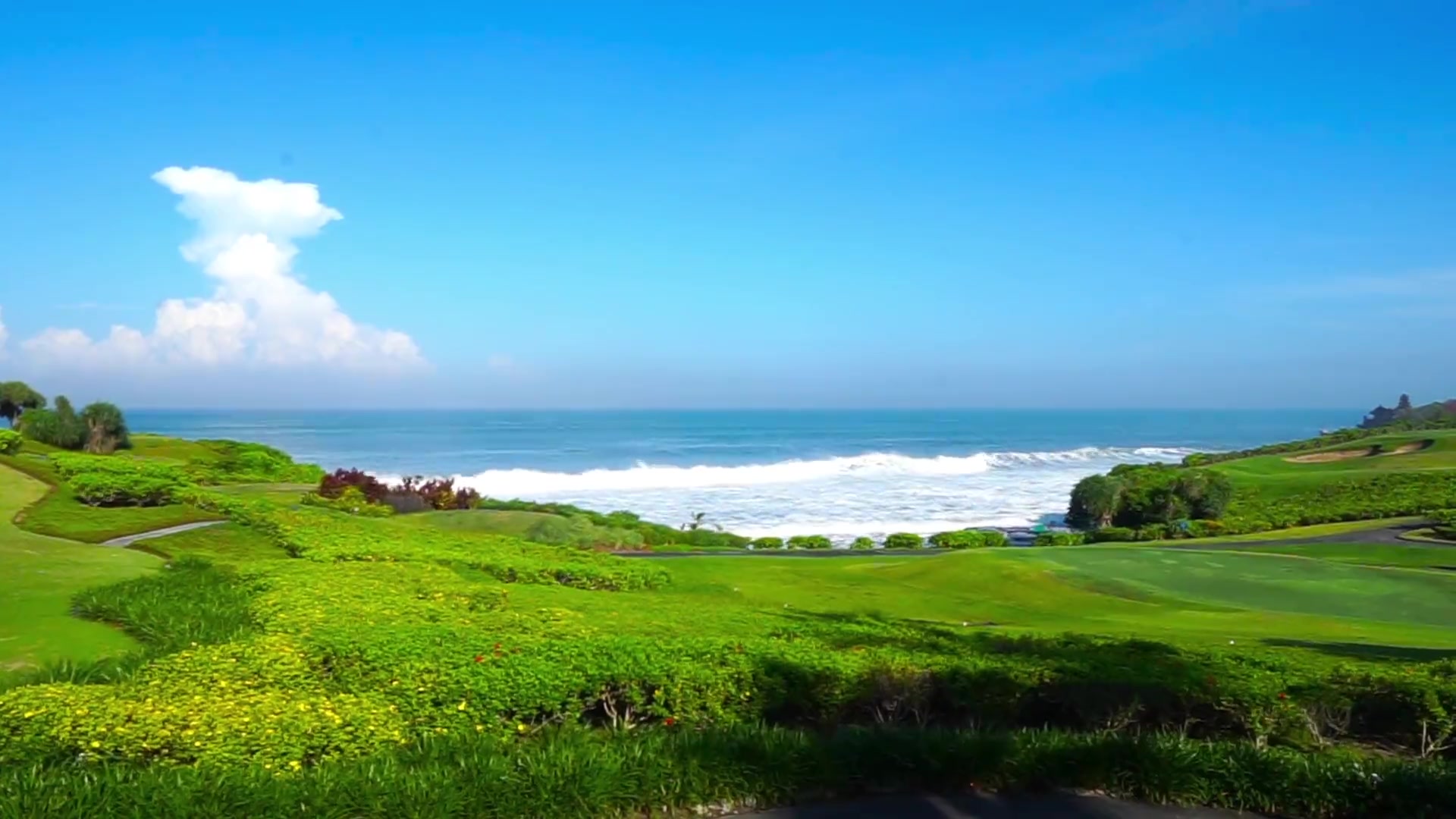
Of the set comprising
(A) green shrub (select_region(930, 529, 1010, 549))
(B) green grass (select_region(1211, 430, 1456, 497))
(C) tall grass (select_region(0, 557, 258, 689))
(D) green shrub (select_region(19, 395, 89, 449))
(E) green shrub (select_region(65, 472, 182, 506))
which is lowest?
(A) green shrub (select_region(930, 529, 1010, 549))

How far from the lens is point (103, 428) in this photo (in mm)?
36844

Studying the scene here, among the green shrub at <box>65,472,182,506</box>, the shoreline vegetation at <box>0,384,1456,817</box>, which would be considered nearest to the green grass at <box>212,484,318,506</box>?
the green shrub at <box>65,472,182,506</box>

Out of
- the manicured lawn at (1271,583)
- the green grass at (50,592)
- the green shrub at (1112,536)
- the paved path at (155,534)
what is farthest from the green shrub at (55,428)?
the green shrub at (1112,536)

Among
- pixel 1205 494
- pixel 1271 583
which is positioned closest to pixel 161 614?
pixel 1271 583

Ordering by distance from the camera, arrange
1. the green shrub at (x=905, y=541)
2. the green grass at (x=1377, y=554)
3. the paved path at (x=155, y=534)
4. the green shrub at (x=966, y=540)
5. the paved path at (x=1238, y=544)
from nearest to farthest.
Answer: the paved path at (x=155, y=534)
the green grass at (x=1377, y=554)
the paved path at (x=1238, y=544)
the green shrub at (x=905, y=541)
the green shrub at (x=966, y=540)

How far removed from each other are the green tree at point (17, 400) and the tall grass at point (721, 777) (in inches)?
1612

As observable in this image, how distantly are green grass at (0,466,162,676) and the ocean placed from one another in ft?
97.5

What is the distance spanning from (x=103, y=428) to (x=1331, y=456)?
216 feet

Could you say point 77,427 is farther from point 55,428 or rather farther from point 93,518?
point 93,518

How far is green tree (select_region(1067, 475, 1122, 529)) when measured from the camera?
4488cm

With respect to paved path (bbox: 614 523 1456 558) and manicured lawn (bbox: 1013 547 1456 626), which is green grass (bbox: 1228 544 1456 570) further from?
manicured lawn (bbox: 1013 547 1456 626)

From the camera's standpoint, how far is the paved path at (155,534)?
53.6 ft

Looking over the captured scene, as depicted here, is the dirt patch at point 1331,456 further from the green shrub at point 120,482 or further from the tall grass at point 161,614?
the tall grass at point 161,614

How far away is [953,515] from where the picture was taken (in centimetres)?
4931
